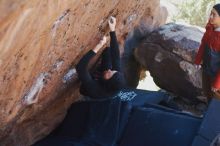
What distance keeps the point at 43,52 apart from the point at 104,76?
1.22 m

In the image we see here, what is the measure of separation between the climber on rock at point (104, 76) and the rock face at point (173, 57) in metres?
2.10

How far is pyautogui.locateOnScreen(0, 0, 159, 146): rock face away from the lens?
338 cm

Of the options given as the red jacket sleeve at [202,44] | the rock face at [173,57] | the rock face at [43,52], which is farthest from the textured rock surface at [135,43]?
the red jacket sleeve at [202,44]

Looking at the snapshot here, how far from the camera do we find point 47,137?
5.96 meters

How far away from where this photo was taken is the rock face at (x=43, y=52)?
3381 millimetres

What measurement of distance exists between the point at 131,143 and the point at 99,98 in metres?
0.75

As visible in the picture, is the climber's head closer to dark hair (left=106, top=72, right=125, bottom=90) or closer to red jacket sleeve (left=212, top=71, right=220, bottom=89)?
red jacket sleeve (left=212, top=71, right=220, bottom=89)

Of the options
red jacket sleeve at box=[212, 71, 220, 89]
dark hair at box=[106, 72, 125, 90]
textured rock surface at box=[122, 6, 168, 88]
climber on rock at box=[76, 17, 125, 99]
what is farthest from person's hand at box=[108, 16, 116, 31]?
textured rock surface at box=[122, 6, 168, 88]

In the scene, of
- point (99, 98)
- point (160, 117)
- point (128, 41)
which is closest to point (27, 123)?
point (99, 98)

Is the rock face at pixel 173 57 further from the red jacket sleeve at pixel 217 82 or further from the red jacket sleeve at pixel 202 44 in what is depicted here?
the red jacket sleeve at pixel 217 82

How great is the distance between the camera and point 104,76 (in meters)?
5.29

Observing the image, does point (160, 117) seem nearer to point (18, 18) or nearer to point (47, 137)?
point (47, 137)

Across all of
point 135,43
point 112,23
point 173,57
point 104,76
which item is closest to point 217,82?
point 104,76

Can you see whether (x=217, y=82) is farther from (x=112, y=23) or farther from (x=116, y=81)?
(x=112, y=23)
